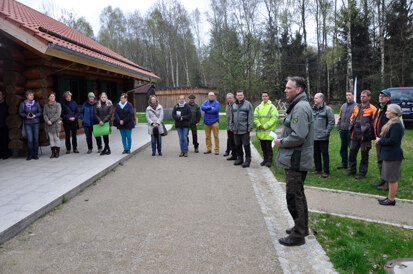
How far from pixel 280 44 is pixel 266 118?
30230 mm

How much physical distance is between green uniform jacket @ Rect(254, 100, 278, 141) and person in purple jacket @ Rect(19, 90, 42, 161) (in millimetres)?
5944

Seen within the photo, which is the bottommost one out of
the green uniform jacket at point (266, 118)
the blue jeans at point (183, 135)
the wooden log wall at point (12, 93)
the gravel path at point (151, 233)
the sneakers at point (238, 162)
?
the gravel path at point (151, 233)

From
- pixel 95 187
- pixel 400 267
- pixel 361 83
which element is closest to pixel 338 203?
pixel 400 267

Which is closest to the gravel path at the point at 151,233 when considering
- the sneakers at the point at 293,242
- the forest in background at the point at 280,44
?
the sneakers at the point at 293,242

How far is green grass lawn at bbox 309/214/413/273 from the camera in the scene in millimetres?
2953

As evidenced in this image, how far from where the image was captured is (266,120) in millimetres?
7328

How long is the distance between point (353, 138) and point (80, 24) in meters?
42.9

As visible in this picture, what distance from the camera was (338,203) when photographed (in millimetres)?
4918

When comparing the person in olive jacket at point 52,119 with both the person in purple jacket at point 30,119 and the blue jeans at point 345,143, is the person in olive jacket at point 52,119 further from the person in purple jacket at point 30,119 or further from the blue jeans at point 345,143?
the blue jeans at point 345,143

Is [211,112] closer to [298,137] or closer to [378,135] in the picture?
[378,135]

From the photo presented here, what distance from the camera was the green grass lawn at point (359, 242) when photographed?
2.95 meters

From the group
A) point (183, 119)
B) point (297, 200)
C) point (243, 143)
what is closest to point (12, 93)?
point (183, 119)

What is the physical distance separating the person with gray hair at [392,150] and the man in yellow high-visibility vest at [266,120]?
2.73 m

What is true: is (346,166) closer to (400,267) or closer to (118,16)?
(400,267)
